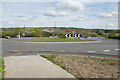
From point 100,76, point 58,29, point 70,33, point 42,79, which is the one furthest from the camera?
point 58,29

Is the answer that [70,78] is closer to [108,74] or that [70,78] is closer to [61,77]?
[61,77]

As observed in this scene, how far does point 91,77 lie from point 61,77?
3.61ft

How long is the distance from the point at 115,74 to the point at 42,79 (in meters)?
2.86

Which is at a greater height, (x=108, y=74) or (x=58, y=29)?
(x=58, y=29)

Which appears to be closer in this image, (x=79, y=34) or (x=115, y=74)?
(x=115, y=74)

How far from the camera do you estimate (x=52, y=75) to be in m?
4.18

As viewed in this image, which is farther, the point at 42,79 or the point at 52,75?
the point at 52,75

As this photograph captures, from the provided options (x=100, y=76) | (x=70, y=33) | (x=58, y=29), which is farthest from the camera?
(x=58, y=29)

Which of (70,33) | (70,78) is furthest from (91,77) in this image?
(70,33)

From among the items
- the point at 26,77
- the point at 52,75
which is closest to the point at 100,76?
the point at 52,75

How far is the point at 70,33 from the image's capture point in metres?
25.9

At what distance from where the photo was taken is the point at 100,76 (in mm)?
4172

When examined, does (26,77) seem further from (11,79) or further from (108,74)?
(108,74)

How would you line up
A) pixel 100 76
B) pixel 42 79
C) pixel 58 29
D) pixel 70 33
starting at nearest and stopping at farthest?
pixel 42 79 < pixel 100 76 < pixel 70 33 < pixel 58 29
